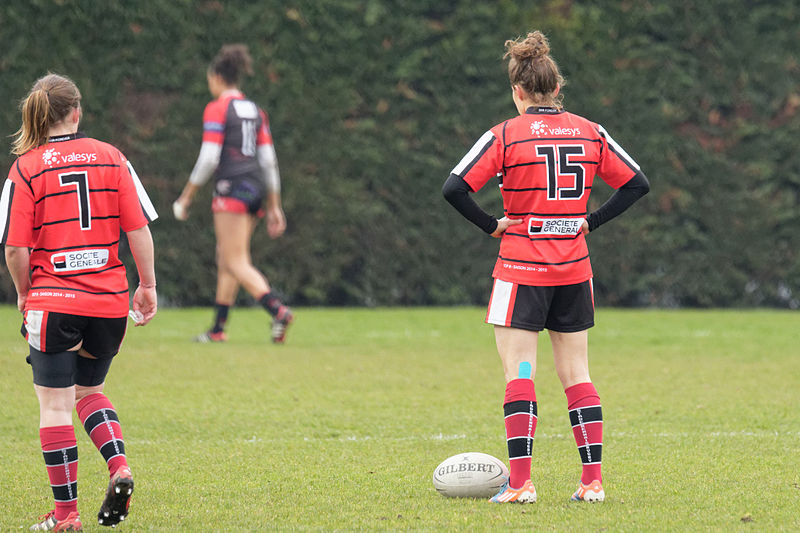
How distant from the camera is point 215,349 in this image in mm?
10664

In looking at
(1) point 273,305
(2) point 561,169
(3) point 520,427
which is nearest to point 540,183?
(2) point 561,169

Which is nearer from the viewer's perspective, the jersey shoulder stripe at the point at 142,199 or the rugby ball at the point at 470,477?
the jersey shoulder stripe at the point at 142,199

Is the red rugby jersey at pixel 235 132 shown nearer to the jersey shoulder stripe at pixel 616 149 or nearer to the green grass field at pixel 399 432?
the green grass field at pixel 399 432

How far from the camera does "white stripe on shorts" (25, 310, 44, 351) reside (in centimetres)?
468

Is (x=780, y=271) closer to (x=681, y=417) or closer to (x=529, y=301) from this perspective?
(x=681, y=417)

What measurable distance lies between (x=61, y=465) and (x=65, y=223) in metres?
0.93

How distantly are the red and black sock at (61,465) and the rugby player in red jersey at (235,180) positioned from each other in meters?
6.03

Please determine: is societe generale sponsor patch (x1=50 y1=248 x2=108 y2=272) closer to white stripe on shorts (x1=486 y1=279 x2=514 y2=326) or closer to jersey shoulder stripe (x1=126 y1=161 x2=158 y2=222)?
jersey shoulder stripe (x1=126 y1=161 x2=158 y2=222)

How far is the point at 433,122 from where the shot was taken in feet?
50.8

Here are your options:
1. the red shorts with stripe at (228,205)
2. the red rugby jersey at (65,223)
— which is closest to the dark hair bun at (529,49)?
the red rugby jersey at (65,223)

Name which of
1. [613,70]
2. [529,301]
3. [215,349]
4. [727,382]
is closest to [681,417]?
[727,382]

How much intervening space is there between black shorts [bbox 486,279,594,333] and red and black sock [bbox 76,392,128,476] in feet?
5.28

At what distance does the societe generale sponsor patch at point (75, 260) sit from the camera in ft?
15.5

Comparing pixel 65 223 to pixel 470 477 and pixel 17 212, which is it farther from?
pixel 470 477
